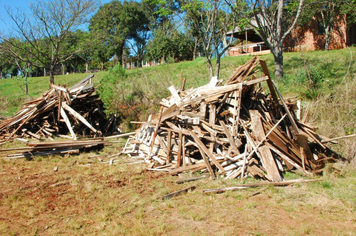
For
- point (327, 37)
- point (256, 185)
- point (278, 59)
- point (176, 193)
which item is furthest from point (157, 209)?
point (327, 37)

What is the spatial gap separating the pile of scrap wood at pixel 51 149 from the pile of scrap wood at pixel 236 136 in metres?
2.09

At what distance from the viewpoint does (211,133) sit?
715 centimetres

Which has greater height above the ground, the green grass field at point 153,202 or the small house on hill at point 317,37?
the small house on hill at point 317,37

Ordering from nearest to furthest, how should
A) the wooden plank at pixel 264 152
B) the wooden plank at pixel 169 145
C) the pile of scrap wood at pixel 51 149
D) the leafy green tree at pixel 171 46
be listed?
1. the wooden plank at pixel 264 152
2. the wooden plank at pixel 169 145
3. the pile of scrap wood at pixel 51 149
4. the leafy green tree at pixel 171 46

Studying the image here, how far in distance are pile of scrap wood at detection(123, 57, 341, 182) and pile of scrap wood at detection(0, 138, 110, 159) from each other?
2.09 metres

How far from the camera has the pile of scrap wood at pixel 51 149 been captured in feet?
27.3

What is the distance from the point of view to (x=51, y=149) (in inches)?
342

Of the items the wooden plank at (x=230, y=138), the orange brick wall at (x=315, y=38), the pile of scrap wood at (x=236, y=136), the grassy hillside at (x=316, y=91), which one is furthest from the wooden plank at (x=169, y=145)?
the orange brick wall at (x=315, y=38)

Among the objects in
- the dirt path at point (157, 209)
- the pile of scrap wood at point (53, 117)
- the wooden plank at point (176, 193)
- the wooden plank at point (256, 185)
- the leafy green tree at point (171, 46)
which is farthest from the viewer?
the leafy green tree at point (171, 46)

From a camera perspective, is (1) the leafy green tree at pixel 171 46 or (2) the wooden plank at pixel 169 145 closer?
(2) the wooden plank at pixel 169 145

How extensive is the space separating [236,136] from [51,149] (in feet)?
19.6

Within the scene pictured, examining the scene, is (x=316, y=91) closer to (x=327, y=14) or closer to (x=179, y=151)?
(x=179, y=151)

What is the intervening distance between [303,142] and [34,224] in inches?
237

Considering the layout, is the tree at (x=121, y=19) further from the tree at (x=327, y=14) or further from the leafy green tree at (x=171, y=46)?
the tree at (x=327, y=14)
